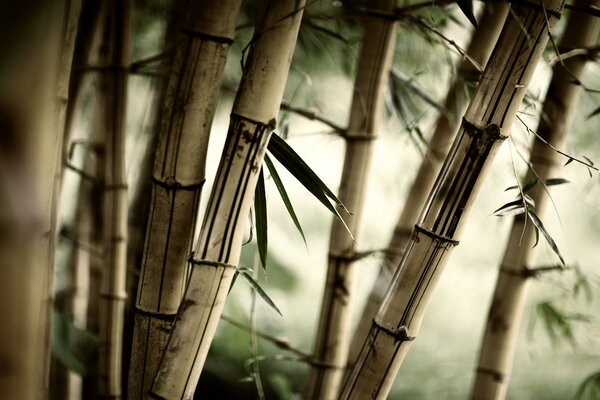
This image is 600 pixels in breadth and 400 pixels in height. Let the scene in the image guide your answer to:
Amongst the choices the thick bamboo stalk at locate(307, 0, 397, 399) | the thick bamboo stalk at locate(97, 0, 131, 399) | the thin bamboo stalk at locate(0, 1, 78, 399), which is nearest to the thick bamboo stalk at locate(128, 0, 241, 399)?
the thin bamboo stalk at locate(0, 1, 78, 399)

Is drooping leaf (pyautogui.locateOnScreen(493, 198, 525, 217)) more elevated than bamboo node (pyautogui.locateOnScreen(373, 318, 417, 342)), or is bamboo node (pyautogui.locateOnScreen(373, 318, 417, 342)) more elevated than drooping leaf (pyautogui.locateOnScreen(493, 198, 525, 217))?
drooping leaf (pyautogui.locateOnScreen(493, 198, 525, 217))

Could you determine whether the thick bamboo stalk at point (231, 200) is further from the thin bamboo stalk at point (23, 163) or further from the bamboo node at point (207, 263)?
the thin bamboo stalk at point (23, 163)

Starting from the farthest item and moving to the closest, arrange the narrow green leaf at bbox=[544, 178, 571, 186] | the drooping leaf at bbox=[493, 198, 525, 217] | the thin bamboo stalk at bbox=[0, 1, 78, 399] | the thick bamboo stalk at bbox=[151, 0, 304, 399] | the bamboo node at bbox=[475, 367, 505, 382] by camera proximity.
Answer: the bamboo node at bbox=[475, 367, 505, 382] → the narrow green leaf at bbox=[544, 178, 571, 186] → the drooping leaf at bbox=[493, 198, 525, 217] → the thick bamboo stalk at bbox=[151, 0, 304, 399] → the thin bamboo stalk at bbox=[0, 1, 78, 399]

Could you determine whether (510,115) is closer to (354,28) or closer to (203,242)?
(203,242)

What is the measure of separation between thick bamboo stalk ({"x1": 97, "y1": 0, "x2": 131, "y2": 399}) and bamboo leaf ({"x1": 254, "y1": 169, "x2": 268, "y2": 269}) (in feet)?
1.49

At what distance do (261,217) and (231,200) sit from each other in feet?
0.24

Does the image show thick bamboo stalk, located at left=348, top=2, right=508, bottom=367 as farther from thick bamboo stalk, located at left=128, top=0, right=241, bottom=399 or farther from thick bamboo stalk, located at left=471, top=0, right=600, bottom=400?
thick bamboo stalk, located at left=128, top=0, right=241, bottom=399

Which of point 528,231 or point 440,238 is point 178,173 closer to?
point 440,238

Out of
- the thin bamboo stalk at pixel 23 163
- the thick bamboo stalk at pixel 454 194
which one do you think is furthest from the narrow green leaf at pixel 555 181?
the thin bamboo stalk at pixel 23 163

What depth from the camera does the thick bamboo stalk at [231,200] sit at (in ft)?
1.96

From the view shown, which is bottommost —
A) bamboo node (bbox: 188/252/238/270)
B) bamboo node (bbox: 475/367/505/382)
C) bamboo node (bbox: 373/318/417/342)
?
bamboo node (bbox: 475/367/505/382)

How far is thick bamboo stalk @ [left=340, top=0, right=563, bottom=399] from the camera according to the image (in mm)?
615

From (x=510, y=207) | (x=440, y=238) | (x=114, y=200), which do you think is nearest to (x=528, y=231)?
(x=510, y=207)

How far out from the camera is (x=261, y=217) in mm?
685
